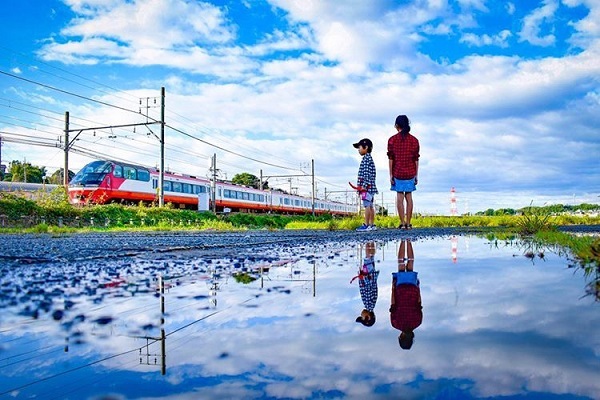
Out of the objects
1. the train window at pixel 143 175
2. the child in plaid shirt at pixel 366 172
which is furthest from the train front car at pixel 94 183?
the child in plaid shirt at pixel 366 172

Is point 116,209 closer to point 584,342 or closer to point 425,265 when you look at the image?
point 425,265

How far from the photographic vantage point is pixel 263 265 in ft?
10.8

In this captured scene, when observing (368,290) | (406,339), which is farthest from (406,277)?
(406,339)

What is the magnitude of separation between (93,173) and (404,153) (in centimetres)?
2555

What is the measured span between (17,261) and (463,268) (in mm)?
2999

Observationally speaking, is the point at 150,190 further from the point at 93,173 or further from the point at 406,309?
the point at 406,309

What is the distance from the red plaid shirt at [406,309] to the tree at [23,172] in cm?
7988

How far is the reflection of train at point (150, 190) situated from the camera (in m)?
30.1

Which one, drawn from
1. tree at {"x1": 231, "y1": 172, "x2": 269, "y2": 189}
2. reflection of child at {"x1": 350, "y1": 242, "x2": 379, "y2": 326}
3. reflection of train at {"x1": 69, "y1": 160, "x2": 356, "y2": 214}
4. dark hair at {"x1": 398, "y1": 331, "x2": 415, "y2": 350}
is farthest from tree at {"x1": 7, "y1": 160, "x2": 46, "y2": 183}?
dark hair at {"x1": 398, "y1": 331, "x2": 415, "y2": 350}

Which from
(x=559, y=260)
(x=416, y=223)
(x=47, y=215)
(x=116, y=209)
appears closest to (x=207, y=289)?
(x=559, y=260)

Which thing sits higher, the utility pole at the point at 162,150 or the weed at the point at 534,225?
the utility pole at the point at 162,150

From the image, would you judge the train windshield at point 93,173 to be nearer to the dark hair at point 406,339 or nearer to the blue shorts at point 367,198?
the blue shorts at point 367,198

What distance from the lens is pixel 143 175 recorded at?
3388 centimetres

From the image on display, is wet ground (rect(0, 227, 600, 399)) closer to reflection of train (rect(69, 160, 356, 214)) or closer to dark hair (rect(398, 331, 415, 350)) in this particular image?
dark hair (rect(398, 331, 415, 350))
